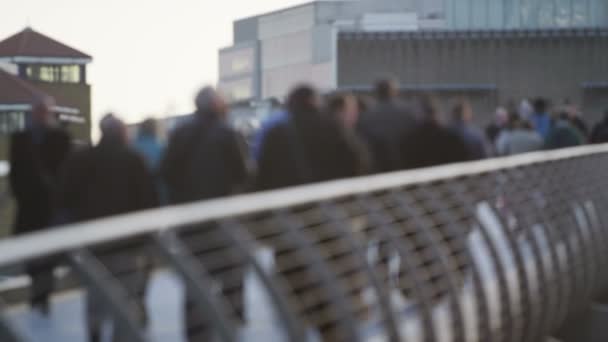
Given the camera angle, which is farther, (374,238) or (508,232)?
(508,232)

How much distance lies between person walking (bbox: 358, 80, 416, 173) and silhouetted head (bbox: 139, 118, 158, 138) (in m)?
1.83

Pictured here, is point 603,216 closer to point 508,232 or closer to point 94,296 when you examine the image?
point 508,232

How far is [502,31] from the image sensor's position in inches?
3649

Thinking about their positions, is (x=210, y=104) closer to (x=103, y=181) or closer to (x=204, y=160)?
(x=204, y=160)

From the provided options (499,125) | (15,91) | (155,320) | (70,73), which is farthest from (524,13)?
(155,320)

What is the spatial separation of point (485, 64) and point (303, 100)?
272 ft

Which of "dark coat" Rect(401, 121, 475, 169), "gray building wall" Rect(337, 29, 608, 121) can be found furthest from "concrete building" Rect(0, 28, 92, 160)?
"dark coat" Rect(401, 121, 475, 169)

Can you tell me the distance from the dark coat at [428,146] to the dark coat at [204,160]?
2480 mm

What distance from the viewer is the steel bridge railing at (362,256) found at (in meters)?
4.58

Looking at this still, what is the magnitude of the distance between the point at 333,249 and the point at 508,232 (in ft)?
11.3

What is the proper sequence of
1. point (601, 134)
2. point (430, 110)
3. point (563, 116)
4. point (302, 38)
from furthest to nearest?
1. point (302, 38)
2. point (601, 134)
3. point (563, 116)
4. point (430, 110)

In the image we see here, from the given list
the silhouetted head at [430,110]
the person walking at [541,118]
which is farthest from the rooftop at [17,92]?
the silhouetted head at [430,110]

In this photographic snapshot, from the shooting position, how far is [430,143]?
12461 mm

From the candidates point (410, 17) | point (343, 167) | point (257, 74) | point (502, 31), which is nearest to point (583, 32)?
point (502, 31)
